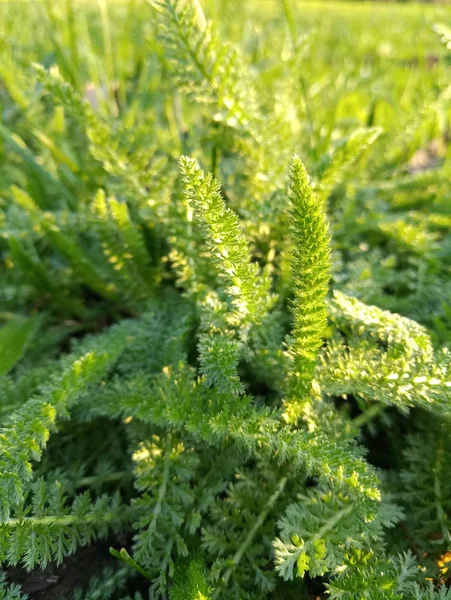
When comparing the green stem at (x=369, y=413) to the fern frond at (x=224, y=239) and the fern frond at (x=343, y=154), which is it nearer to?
the fern frond at (x=224, y=239)

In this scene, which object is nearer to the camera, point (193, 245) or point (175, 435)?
point (175, 435)

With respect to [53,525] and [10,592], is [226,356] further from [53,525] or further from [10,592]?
[10,592]

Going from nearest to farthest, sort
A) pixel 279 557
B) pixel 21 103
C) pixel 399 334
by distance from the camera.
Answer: pixel 279 557 → pixel 399 334 → pixel 21 103

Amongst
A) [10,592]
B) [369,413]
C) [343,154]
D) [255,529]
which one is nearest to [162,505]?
[255,529]

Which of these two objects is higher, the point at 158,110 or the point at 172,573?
the point at 158,110

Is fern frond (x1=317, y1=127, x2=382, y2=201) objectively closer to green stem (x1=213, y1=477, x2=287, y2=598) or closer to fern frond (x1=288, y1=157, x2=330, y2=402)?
fern frond (x1=288, y1=157, x2=330, y2=402)

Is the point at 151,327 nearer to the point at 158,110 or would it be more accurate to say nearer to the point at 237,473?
the point at 237,473

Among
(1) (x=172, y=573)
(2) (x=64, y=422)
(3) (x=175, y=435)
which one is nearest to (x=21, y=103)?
(2) (x=64, y=422)

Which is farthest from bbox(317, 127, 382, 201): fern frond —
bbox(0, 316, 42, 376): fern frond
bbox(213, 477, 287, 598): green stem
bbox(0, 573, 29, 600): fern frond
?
bbox(0, 573, 29, 600): fern frond
